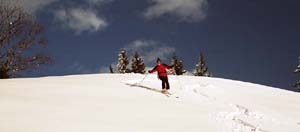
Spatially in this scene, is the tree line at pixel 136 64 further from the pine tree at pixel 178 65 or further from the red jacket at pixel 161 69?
the red jacket at pixel 161 69

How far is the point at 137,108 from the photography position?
56.2 feet

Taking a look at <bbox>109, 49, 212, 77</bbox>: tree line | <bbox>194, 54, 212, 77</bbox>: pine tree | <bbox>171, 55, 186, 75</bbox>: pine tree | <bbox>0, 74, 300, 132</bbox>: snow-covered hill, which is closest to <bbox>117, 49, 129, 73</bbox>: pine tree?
<bbox>109, 49, 212, 77</bbox>: tree line

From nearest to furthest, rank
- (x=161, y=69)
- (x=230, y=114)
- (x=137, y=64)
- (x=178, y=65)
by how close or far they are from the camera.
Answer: (x=230, y=114), (x=161, y=69), (x=137, y=64), (x=178, y=65)

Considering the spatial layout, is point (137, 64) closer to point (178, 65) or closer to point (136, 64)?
point (136, 64)

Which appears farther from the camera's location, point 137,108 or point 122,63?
point 122,63

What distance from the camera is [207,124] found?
16.0 m

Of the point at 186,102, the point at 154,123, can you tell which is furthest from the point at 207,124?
the point at 186,102

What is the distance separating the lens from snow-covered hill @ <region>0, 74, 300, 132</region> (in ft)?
45.6

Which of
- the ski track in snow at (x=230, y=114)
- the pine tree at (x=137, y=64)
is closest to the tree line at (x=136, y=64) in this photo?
the pine tree at (x=137, y=64)

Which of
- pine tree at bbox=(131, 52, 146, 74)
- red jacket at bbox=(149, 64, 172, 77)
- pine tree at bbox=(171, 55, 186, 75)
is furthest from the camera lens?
pine tree at bbox=(171, 55, 186, 75)

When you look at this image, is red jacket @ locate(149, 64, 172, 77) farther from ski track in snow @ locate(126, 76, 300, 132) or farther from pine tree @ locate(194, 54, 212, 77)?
pine tree @ locate(194, 54, 212, 77)

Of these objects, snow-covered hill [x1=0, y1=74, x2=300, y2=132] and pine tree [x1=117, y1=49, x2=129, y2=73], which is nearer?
snow-covered hill [x1=0, y1=74, x2=300, y2=132]

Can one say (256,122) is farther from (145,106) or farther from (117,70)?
(117,70)

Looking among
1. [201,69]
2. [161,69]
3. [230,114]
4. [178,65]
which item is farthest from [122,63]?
[230,114]
